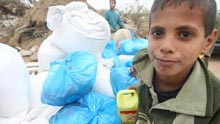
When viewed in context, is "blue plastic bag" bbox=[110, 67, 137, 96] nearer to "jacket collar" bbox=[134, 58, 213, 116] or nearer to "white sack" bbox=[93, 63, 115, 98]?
"white sack" bbox=[93, 63, 115, 98]

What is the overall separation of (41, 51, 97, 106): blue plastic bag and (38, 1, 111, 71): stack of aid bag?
0.20 metres

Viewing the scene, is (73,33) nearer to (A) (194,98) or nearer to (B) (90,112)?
(B) (90,112)

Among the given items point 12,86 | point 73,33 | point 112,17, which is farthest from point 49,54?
point 112,17

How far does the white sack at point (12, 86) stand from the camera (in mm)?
1676

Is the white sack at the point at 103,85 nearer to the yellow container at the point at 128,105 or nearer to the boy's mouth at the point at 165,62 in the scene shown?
the yellow container at the point at 128,105

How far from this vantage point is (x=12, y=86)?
171cm

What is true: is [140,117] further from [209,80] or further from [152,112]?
[209,80]

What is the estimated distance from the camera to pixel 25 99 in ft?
5.86

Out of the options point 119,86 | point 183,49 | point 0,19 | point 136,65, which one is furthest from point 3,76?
point 0,19

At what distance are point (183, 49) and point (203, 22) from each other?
11 cm

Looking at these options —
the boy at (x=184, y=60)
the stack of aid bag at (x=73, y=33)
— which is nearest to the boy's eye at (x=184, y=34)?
the boy at (x=184, y=60)

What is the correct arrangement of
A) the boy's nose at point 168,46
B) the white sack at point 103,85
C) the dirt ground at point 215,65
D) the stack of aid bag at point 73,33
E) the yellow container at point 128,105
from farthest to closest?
1. the dirt ground at point 215,65
2. the stack of aid bag at point 73,33
3. the white sack at point 103,85
4. the yellow container at point 128,105
5. the boy's nose at point 168,46

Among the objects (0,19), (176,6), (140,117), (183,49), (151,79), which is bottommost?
(0,19)

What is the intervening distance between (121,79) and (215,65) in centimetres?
400
